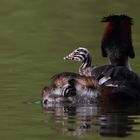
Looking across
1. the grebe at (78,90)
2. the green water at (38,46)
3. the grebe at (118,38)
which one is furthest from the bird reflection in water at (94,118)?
the grebe at (118,38)

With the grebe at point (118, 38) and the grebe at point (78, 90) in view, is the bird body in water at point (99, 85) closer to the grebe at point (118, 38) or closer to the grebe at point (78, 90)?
the grebe at point (78, 90)

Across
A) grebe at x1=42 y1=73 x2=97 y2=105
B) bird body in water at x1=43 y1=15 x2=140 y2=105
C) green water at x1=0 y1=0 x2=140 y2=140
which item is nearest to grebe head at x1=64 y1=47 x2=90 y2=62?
green water at x1=0 y1=0 x2=140 y2=140

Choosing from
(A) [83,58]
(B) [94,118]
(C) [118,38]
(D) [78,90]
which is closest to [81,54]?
(A) [83,58]

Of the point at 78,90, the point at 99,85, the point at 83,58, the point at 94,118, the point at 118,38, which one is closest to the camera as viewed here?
the point at 94,118

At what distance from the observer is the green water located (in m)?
15.1

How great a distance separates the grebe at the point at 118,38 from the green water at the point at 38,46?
4.99 ft

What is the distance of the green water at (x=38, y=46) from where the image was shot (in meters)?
15.1

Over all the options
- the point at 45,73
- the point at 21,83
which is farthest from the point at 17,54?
the point at 21,83

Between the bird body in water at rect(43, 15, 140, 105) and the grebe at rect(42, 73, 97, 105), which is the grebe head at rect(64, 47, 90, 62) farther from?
the grebe at rect(42, 73, 97, 105)

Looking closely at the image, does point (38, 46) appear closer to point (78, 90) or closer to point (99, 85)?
point (99, 85)

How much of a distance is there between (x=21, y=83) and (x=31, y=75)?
1267 millimetres

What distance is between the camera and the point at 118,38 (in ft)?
62.7

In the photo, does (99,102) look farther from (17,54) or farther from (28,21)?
(28,21)

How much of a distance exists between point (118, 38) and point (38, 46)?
6850 millimetres
